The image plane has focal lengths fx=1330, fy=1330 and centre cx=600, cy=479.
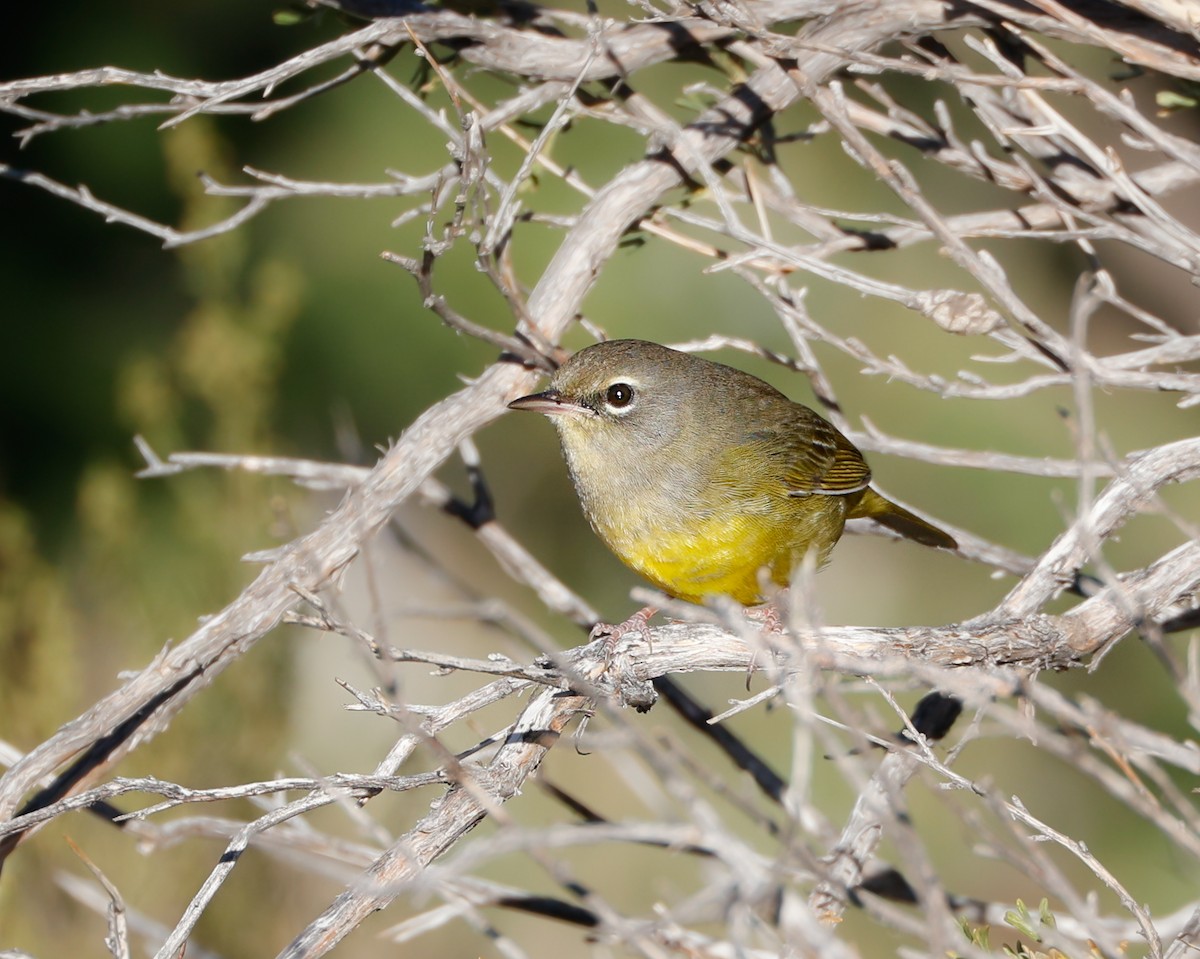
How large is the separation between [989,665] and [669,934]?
950 mm

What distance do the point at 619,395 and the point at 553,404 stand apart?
0.37m

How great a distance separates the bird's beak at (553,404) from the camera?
133 inches

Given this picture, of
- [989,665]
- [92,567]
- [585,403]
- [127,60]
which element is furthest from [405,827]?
[127,60]

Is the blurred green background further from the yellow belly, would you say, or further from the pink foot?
the yellow belly

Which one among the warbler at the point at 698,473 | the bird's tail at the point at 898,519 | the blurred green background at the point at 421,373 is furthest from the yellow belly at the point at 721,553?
the blurred green background at the point at 421,373

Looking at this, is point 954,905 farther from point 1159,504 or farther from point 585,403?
point 585,403

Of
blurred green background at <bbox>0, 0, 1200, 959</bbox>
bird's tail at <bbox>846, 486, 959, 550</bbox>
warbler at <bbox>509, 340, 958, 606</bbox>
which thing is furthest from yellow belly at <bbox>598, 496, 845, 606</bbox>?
blurred green background at <bbox>0, 0, 1200, 959</bbox>

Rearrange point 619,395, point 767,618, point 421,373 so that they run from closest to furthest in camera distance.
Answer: point 767,618
point 619,395
point 421,373

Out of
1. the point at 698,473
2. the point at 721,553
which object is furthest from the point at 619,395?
the point at 721,553

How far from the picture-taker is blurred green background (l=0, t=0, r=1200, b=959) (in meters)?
6.41

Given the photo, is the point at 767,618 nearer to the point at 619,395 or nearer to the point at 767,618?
the point at 767,618

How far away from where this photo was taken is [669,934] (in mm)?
1945

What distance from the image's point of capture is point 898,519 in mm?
3924

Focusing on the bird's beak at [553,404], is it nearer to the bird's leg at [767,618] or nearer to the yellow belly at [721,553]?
the yellow belly at [721,553]
